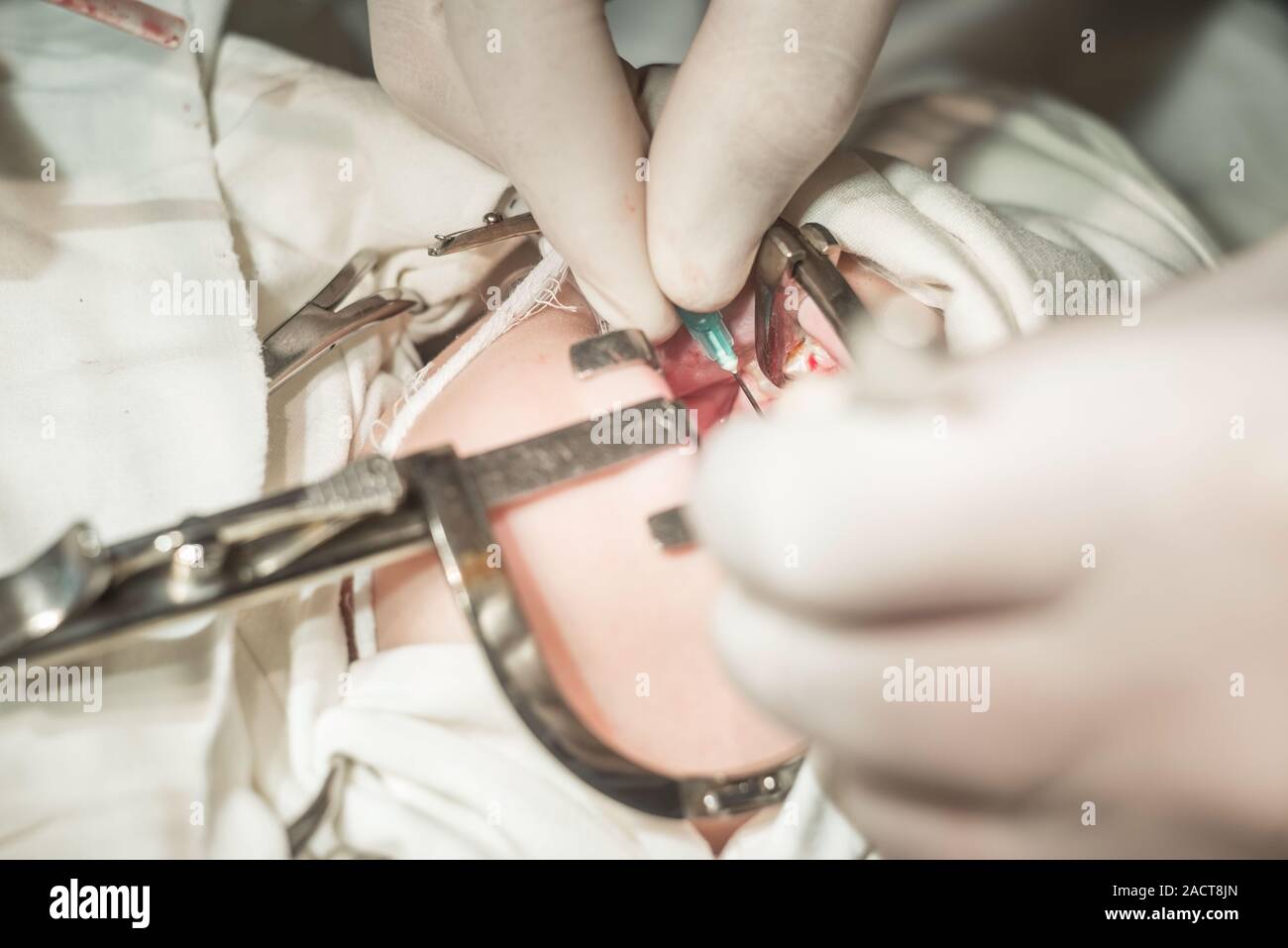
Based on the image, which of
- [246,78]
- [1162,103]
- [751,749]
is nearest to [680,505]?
[751,749]

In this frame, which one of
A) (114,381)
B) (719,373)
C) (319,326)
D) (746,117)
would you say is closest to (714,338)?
(719,373)

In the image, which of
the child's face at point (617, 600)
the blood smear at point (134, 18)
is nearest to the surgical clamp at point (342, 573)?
the child's face at point (617, 600)

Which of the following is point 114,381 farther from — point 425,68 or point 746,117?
point 746,117

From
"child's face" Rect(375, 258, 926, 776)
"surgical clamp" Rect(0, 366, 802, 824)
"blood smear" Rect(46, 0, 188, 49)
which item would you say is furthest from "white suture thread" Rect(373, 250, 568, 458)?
"blood smear" Rect(46, 0, 188, 49)

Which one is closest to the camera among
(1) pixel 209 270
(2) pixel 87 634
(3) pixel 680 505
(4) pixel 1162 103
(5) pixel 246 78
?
(2) pixel 87 634

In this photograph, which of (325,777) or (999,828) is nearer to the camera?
(999,828)

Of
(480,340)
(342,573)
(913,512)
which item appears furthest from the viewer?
(480,340)

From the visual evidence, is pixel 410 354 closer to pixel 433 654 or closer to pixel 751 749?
pixel 433 654
